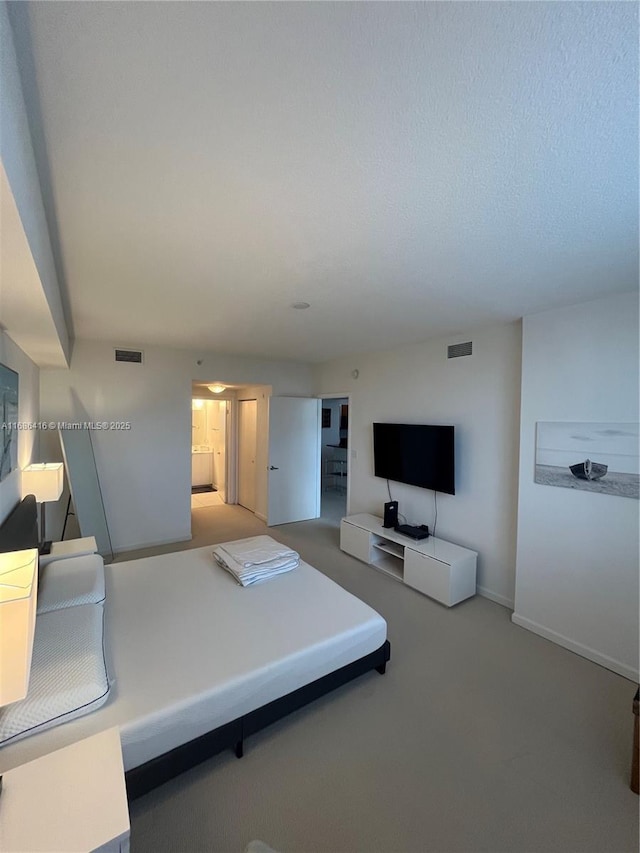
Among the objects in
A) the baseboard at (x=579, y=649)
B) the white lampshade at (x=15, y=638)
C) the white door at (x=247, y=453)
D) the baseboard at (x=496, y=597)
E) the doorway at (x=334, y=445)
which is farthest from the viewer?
the doorway at (x=334, y=445)

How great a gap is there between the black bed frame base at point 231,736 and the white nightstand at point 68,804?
413 millimetres

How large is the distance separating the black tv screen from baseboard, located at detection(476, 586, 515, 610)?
947 mm

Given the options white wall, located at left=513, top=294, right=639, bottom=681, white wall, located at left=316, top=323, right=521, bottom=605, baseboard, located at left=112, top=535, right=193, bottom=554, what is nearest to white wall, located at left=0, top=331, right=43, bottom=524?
baseboard, located at left=112, top=535, right=193, bottom=554

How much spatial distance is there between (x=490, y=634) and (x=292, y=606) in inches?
67.0

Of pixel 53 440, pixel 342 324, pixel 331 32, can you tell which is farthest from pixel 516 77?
pixel 53 440

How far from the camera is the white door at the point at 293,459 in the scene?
211 inches

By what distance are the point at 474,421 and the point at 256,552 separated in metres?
2.41

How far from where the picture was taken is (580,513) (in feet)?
8.49

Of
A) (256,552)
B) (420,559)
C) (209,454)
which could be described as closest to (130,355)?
(256,552)

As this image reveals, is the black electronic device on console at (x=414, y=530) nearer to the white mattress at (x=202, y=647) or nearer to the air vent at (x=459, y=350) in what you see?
the white mattress at (x=202, y=647)

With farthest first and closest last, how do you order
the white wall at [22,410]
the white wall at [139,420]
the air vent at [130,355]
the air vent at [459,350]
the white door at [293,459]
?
the white door at [293,459], the air vent at [130,355], the white wall at [139,420], the air vent at [459,350], the white wall at [22,410]

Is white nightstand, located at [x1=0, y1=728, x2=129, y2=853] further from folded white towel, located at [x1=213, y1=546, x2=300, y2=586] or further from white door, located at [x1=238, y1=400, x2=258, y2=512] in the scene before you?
white door, located at [x1=238, y1=400, x2=258, y2=512]

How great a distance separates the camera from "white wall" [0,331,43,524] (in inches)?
84.8

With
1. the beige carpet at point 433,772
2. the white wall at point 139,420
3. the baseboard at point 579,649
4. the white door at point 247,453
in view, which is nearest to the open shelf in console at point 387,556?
the baseboard at point 579,649
